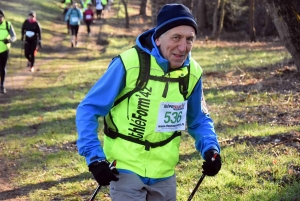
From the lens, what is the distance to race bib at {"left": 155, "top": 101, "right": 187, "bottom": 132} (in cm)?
344

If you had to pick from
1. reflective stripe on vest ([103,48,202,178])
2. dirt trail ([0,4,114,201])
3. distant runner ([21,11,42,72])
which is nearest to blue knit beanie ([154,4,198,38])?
reflective stripe on vest ([103,48,202,178])

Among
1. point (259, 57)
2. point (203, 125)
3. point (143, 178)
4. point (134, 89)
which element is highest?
point (134, 89)

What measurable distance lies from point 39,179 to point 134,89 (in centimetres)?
416

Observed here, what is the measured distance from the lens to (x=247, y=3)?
37938 mm

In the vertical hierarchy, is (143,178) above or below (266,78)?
above

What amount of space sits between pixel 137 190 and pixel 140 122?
46 cm

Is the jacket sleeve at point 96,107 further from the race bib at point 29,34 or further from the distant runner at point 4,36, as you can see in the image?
the race bib at point 29,34

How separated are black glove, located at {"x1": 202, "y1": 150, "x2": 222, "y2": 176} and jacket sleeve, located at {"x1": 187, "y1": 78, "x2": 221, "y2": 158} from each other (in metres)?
0.05

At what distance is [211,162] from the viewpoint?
3619mm

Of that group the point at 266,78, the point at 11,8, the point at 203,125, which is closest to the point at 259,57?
the point at 266,78

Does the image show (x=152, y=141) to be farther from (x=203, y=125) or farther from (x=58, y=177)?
(x=58, y=177)

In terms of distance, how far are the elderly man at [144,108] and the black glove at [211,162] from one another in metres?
0.26

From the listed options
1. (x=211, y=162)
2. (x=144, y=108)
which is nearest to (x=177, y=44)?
(x=144, y=108)

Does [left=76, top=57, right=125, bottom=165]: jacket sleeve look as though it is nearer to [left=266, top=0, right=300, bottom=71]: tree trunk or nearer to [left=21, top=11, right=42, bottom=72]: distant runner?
[left=266, top=0, right=300, bottom=71]: tree trunk
